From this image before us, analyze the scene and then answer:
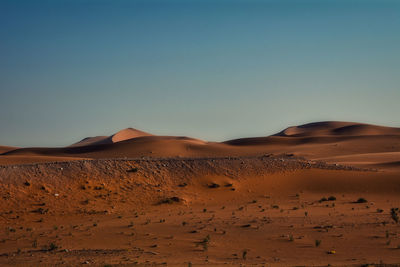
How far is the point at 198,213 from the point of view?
23500 mm

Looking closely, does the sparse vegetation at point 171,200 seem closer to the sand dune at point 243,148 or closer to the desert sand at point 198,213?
the desert sand at point 198,213

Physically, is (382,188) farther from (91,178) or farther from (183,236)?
(91,178)

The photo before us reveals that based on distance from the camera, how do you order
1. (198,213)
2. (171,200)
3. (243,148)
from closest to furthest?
(198,213) → (171,200) → (243,148)

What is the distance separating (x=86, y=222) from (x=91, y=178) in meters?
5.96

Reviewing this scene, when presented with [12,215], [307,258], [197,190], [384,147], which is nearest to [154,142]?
[384,147]

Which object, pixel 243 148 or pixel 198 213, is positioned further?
pixel 243 148

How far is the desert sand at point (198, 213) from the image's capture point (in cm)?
1473

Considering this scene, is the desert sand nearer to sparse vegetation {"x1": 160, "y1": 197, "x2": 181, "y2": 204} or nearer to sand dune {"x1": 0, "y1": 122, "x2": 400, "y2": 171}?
sparse vegetation {"x1": 160, "y1": 197, "x2": 181, "y2": 204}

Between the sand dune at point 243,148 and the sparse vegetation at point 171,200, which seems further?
the sand dune at point 243,148

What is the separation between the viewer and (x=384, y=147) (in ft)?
215

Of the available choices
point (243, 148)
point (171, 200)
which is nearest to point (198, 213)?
point (171, 200)

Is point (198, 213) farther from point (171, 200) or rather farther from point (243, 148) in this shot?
point (243, 148)

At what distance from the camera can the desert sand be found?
48.3ft

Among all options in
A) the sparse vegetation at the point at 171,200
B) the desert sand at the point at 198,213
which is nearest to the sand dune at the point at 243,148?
the desert sand at the point at 198,213
